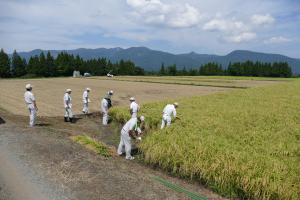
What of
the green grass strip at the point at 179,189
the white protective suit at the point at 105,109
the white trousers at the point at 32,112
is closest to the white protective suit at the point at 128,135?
the green grass strip at the point at 179,189

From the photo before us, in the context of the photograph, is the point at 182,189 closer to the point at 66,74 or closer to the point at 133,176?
the point at 133,176

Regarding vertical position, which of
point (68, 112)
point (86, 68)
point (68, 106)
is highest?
point (86, 68)

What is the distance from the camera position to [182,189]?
10.6 meters

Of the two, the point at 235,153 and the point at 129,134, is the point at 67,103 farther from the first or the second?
the point at 235,153

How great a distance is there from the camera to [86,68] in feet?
371

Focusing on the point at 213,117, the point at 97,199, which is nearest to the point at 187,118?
the point at 213,117

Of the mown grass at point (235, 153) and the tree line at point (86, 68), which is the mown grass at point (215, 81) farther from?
the mown grass at point (235, 153)

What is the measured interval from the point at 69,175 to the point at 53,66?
3883 inches

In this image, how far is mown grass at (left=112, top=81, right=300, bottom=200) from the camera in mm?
9594

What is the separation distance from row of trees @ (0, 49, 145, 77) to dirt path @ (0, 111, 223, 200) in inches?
3590

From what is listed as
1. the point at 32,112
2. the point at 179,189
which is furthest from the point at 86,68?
the point at 179,189

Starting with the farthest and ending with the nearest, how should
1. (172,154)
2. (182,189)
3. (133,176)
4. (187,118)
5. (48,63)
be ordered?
(48,63), (187,118), (172,154), (133,176), (182,189)

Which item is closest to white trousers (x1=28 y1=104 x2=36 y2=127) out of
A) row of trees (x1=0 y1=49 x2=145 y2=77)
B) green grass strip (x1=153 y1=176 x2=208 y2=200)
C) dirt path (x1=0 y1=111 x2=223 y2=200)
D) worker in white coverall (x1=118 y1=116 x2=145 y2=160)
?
Result: dirt path (x1=0 y1=111 x2=223 y2=200)

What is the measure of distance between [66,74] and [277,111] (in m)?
93.6
